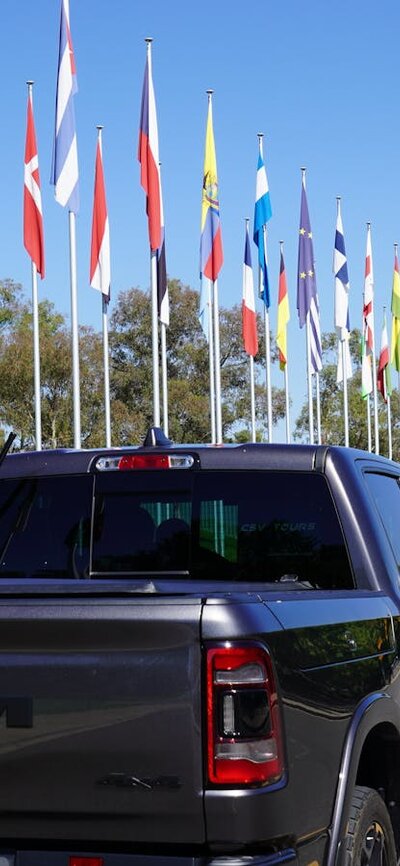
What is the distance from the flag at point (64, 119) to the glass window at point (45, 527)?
21279 millimetres

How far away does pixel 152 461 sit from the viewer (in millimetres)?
4949

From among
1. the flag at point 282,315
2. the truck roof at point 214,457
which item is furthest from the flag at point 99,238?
the truck roof at point 214,457

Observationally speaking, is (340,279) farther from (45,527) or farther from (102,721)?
(102,721)

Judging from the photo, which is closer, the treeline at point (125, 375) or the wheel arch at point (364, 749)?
the wheel arch at point (364, 749)

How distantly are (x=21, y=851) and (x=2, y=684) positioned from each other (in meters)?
0.42

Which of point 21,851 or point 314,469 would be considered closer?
point 21,851

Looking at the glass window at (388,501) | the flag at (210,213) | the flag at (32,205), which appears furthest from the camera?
the flag at (210,213)

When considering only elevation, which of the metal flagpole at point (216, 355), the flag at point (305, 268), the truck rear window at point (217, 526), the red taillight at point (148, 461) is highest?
the flag at point (305, 268)

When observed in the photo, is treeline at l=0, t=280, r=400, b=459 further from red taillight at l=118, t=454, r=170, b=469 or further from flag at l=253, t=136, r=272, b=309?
red taillight at l=118, t=454, r=170, b=469

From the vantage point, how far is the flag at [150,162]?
27406 mm

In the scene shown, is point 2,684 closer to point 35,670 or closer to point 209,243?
point 35,670

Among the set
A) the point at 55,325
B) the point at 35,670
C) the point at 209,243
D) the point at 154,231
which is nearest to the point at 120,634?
the point at 35,670

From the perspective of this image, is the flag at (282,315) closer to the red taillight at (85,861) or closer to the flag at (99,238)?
the flag at (99,238)

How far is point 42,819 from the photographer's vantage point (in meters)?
3.58
